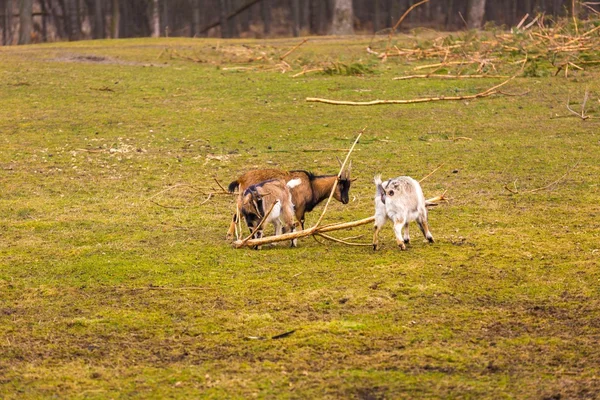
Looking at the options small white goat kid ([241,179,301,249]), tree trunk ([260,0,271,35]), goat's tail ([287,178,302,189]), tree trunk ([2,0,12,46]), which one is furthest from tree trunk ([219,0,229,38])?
small white goat kid ([241,179,301,249])

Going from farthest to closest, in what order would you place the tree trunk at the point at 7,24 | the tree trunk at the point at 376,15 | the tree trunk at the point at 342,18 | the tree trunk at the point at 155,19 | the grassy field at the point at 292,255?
1. the tree trunk at the point at 376,15
2. the tree trunk at the point at 155,19
3. the tree trunk at the point at 7,24
4. the tree trunk at the point at 342,18
5. the grassy field at the point at 292,255

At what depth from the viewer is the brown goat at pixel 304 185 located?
970cm

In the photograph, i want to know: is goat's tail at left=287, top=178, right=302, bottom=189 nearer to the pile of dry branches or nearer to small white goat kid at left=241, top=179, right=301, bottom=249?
small white goat kid at left=241, top=179, right=301, bottom=249

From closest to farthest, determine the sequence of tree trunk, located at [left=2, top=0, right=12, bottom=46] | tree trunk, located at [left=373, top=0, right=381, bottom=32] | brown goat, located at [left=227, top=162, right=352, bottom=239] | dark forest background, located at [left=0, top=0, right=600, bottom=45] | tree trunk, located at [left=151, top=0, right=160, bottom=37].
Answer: brown goat, located at [left=227, top=162, right=352, bottom=239] → tree trunk, located at [left=2, top=0, right=12, bottom=46] → dark forest background, located at [left=0, top=0, right=600, bottom=45] → tree trunk, located at [left=151, top=0, right=160, bottom=37] → tree trunk, located at [left=373, top=0, right=381, bottom=32]

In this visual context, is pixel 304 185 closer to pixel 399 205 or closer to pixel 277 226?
pixel 277 226

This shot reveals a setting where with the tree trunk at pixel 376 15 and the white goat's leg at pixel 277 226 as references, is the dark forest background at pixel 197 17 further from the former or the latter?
the white goat's leg at pixel 277 226

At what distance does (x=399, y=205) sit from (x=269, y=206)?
1.05 meters

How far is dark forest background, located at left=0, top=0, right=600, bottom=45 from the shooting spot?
30156 millimetres

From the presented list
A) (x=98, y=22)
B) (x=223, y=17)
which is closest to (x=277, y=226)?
(x=98, y=22)

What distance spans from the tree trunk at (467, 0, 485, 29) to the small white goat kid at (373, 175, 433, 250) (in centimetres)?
2226

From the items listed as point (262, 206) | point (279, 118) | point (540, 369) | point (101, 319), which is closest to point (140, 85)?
point (279, 118)

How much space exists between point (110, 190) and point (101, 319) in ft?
14.7

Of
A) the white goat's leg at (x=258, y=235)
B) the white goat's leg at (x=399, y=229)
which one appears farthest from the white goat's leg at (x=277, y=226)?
the white goat's leg at (x=399, y=229)

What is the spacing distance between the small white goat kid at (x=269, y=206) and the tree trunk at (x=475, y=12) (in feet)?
72.4
